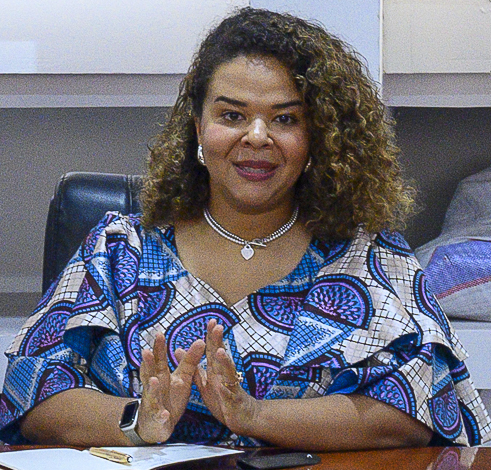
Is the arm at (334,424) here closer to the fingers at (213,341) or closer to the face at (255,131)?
the fingers at (213,341)

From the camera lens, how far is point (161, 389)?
1.23 m

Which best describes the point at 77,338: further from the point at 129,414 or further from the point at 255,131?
the point at 255,131

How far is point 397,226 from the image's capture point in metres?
1.66

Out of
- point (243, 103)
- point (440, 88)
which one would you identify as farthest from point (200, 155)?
point (440, 88)

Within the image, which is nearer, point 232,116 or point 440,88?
point 232,116

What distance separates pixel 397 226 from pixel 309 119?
27 centimetres

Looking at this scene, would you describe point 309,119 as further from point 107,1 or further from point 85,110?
point 85,110

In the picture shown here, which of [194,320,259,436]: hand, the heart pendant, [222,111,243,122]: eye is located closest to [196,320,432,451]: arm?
[194,320,259,436]: hand

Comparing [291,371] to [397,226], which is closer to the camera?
[291,371]

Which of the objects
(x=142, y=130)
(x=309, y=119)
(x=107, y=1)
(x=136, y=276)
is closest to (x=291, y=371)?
(x=136, y=276)

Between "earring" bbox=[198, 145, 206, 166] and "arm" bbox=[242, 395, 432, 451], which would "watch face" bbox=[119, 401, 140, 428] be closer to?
"arm" bbox=[242, 395, 432, 451]

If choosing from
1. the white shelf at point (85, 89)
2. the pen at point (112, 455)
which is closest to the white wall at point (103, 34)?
the white shelf at point (85, 89)

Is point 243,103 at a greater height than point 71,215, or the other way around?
point 243,103

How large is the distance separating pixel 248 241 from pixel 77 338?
1.20 feet
